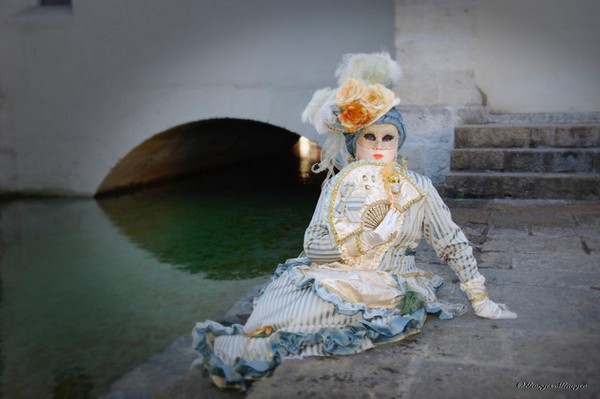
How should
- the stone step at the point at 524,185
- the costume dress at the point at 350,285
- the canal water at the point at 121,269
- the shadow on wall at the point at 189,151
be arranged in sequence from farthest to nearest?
the shadow on wall at the point at 189,151 → the stone step at the point at 524,185 → the canal water at the point at 121,269 → the costume dress at the point at 350,285

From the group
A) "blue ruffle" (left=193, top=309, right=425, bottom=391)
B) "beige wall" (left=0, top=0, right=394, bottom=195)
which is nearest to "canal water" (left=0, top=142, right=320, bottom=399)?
"beige wall" (left=0, top=0, right=394, bottom=195)

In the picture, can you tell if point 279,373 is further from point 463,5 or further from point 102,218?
point 102,218

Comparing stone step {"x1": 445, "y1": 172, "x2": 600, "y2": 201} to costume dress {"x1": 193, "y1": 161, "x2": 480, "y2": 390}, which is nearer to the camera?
costume dress {"x1": 193, "y1": 161, "x2": 480, "y2": 390}

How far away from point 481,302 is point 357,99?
1.03 m

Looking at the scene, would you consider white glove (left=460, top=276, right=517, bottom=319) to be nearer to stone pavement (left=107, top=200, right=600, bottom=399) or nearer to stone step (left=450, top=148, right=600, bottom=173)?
stone pavement (left=107, top=200, right=600, bottom=399)

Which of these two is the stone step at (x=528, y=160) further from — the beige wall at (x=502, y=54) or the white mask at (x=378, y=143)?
the white mask at (x=378, y=143)

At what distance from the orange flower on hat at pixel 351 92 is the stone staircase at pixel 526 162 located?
312cm

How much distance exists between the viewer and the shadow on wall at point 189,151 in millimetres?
8470

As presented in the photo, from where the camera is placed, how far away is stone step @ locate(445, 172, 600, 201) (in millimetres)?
5316

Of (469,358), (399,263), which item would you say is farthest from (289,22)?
(469,358)

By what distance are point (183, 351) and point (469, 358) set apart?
5.11 ft

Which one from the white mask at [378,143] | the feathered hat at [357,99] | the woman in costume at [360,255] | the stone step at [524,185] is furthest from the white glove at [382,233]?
the stone step at [524,185]

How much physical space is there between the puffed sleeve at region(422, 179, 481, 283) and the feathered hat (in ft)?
1.16

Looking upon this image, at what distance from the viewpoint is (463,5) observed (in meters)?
5.69
